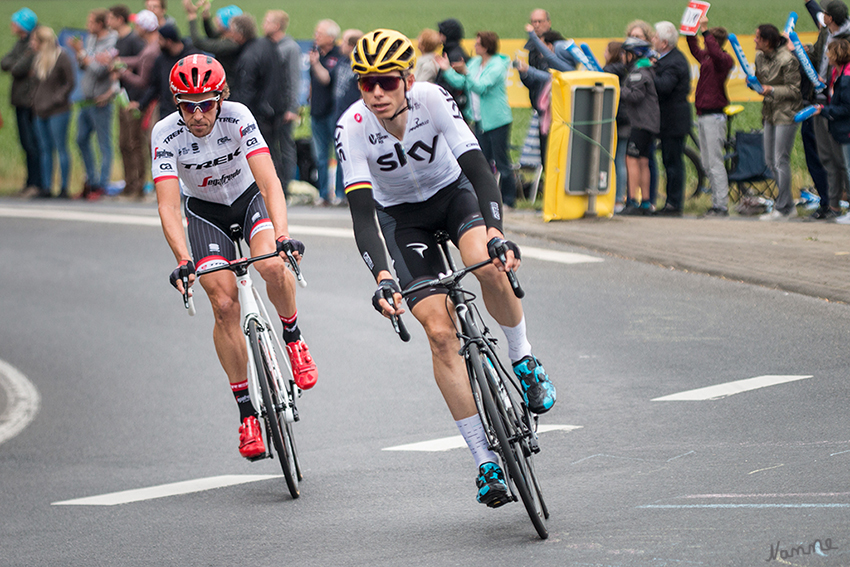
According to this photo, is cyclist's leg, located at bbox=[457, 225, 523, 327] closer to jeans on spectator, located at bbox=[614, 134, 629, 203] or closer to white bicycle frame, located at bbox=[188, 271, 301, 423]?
white bicycle frame, located at bbox=[188, 271, 301, 423]

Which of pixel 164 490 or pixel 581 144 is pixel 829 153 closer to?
pixel 581 144

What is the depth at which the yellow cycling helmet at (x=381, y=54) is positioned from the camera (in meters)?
5.51

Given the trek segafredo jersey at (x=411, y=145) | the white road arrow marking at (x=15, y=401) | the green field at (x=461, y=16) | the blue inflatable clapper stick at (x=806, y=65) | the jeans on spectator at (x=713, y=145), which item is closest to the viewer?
the trek segafredo jersey at (x=411, y=145)

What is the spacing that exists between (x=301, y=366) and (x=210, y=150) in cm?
156

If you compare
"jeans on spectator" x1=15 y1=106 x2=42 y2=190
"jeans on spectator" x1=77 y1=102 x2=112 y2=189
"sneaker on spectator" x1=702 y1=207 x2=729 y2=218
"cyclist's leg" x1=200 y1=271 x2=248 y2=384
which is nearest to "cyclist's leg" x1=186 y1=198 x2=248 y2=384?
"cyclist's leg" x1=200 y1=271 x2=248 y2=384

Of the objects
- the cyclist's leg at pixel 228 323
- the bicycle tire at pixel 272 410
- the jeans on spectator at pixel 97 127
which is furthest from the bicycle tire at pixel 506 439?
the jeans on spectator at pixel 97 127

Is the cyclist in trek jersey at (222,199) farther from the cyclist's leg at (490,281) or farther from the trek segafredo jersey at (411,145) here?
the cyclist's leg at (490,281)

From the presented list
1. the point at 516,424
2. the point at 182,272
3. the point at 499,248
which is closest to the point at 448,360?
the point at 516,424

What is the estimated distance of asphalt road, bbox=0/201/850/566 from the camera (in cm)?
558

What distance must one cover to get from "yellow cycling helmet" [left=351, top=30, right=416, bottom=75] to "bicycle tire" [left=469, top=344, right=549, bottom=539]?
1.49 metres

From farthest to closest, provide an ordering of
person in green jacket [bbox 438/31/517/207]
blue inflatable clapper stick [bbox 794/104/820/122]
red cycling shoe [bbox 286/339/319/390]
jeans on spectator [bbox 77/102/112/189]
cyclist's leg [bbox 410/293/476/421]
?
1. jeans on spectator [bbox 77/102/112/189]
2. person in green jacket [bbox 438/31/517/207]
3. blue inflatable clapper stick [bbox 794/104/820/122]
4. red cycling shoe [bbox 286/339/319/390]
5. cyclist's leg [bbox 410/293/476/421]

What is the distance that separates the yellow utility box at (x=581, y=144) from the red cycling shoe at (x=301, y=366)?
747 cm

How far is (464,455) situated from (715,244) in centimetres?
597

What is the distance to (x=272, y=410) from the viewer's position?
265 inches
